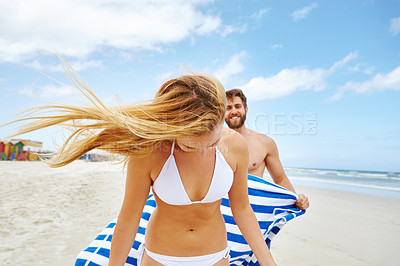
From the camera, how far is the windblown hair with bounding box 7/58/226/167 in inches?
50.3

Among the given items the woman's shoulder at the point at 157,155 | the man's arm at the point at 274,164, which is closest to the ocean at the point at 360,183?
the man's arm at the point at 274,164

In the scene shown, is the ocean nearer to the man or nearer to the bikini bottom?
the man

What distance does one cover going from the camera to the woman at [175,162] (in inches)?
51.1

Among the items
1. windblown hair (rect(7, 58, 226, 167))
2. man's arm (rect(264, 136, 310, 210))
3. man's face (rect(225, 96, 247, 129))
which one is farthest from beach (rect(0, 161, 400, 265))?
windblown hair (rect(7, 58, 226, 167))

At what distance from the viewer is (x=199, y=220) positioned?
146 centimetres

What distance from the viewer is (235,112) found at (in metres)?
3.54

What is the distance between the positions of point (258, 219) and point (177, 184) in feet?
4.60

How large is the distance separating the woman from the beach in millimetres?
2300

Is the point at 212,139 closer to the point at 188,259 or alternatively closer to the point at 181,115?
the point at 181,115

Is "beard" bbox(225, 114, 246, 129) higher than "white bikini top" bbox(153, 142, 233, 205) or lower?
higher

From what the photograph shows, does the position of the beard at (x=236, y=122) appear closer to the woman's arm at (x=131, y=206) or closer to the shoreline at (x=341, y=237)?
the shoreline at (x=341, y=237)

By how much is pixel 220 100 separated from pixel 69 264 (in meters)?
3.45

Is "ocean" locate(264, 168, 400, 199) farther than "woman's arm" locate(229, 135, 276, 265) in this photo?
Yes

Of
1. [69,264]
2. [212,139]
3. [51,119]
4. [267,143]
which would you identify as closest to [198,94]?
[212,139]
